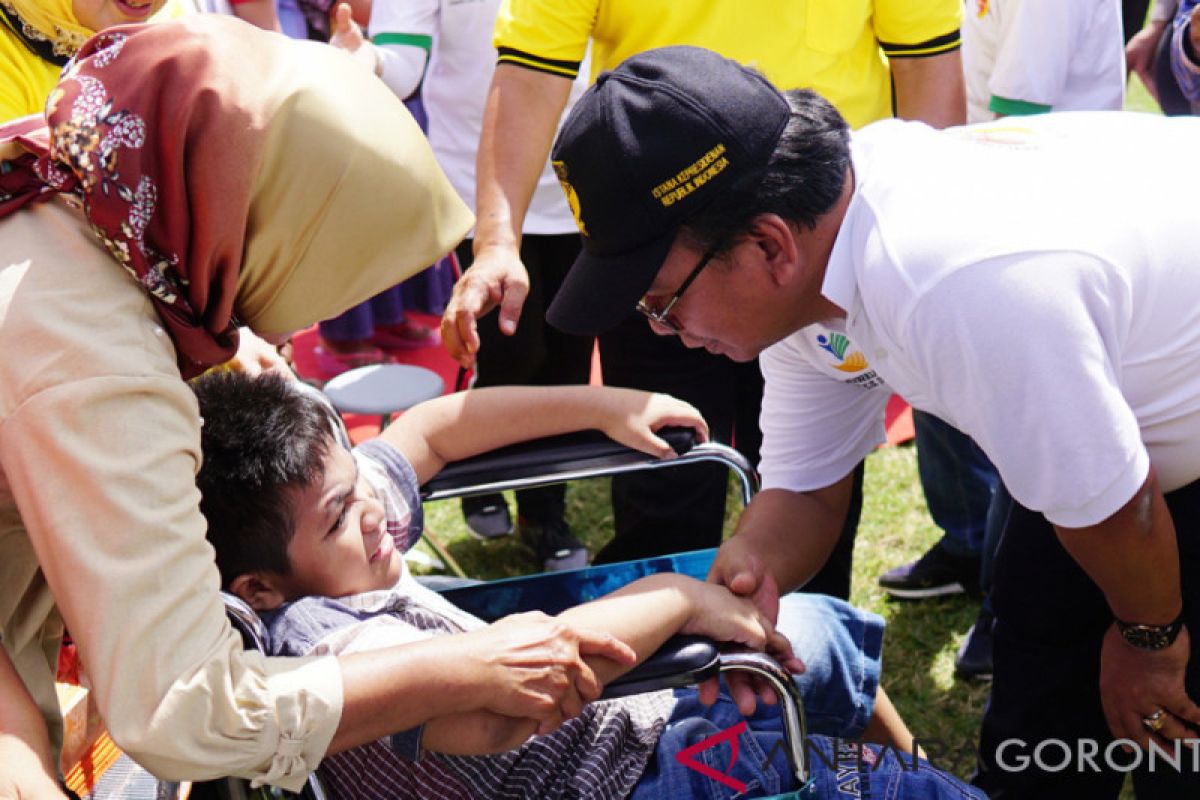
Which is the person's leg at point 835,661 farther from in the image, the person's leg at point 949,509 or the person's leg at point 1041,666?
the person's leg at point 949,509

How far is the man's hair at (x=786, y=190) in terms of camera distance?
1.63m

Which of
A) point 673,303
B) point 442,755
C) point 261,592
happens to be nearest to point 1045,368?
point 673,303

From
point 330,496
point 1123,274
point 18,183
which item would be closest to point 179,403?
point 18,183

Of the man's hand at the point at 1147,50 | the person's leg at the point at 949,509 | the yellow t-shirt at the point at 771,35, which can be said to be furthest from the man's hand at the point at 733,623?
the man's hand at the point at 1147,50

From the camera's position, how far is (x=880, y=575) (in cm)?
336

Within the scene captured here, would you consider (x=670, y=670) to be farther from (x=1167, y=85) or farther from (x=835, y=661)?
(x=1167, y=85)

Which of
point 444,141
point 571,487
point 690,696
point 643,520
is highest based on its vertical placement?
Answer: point 444,141

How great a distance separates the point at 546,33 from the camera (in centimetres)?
254

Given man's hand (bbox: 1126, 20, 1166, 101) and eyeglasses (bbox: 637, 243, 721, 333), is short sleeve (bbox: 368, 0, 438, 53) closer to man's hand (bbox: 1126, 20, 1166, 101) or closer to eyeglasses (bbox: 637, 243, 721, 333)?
eyeglasses (bbox: 637, 243, 721, 333)

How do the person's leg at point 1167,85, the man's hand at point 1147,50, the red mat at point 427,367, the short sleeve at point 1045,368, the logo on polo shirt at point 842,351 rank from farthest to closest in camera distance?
1. the man's hand at point 1147,50
2. the red mat at point 427,367
3. the person's leg at point 1167,85
4. the logo on polo shirt at point 842,351
5. the short sleeve at point 1045,368

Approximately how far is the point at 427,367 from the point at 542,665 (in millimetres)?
3316

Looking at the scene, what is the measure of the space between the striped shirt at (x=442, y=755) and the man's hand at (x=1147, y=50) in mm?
3495

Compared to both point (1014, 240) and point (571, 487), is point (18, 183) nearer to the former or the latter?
point (1014, 240)

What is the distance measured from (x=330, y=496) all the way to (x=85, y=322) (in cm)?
56
